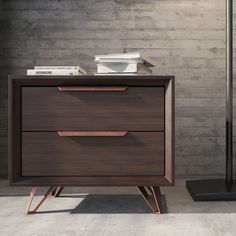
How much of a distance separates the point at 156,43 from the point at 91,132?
39.1 inches

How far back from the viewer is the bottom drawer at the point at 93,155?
131 cm

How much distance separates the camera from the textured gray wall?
206 cm

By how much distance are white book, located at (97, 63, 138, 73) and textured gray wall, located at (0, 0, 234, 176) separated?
65cm

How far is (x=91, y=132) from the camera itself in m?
1.31

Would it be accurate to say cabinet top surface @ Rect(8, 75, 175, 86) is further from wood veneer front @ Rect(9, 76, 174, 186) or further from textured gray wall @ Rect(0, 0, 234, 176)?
textured gray wall @ Rect(0, 0, 234, 176)

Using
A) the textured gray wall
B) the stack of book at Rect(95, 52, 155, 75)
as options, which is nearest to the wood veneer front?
the stack of book at Rect(95, 52, 155, 75)

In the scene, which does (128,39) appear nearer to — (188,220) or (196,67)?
(196,67)

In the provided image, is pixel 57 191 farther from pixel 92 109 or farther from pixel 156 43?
pixel 156 43

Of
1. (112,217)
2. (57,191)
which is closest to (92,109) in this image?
(112,217)

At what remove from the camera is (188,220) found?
1257 mm

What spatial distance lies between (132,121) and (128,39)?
0.92 metres

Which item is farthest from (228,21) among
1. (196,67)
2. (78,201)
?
(78,201)

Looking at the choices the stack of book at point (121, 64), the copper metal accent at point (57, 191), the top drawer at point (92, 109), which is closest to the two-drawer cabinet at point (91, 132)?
the top drawer at point (92, 109)

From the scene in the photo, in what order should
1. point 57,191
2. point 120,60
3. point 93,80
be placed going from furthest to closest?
point 57,191, point 120,60, point 93,80
